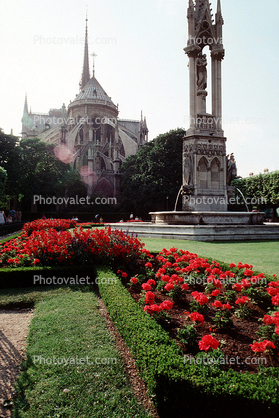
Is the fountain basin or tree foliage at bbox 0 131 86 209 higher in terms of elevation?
tree foliage at bbox 0 131 86 209

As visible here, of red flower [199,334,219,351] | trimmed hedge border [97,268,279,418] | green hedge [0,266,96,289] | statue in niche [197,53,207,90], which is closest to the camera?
trimmed hedge border [97,268,279,418]

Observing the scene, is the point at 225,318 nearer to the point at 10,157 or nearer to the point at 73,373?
the point at 73,373

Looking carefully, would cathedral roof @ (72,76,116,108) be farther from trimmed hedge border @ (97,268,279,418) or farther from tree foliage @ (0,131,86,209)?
trimmed hedge border @ (97,268,279,418)

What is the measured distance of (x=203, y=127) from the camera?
14.1m

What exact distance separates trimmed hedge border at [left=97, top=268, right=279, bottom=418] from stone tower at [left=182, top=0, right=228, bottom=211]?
11342mm

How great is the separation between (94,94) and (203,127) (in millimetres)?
55994

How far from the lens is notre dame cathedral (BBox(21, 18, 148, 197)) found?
51500 millimetres

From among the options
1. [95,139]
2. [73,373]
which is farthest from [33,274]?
[95,139]

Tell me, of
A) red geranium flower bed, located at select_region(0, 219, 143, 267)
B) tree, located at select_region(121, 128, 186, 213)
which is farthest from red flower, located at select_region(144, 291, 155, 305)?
tree, located at select_region(121, 128, 186, 213)

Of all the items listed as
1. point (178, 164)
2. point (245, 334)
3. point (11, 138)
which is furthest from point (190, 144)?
point (11, 138)

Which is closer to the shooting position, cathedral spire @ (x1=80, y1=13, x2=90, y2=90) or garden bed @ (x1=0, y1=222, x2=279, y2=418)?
garden bed @ (x1=0, y1=222, x2=279, y2=418)

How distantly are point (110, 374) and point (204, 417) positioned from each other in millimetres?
1176

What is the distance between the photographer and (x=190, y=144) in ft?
45.5

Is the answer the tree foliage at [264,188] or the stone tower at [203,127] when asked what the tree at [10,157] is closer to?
the stone tower at [203,127]
